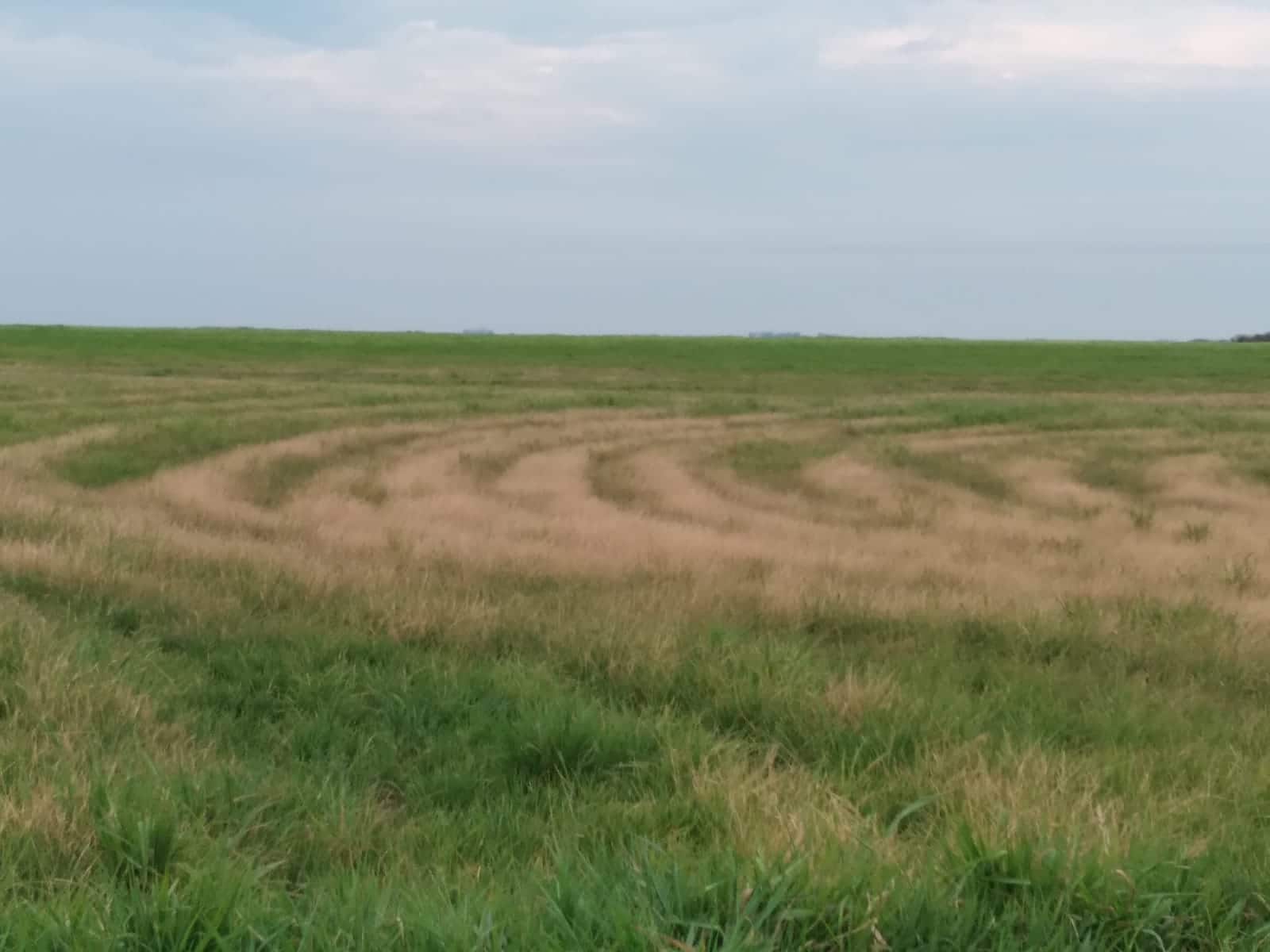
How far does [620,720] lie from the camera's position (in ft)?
16.6

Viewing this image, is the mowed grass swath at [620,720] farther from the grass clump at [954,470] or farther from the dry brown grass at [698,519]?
the grass clump at [954,470]

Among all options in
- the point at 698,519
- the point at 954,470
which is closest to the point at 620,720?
the point at 698,519

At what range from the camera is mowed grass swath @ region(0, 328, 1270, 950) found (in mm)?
3074

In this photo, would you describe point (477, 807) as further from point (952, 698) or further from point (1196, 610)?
point (1196, 610)

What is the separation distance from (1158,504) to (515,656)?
40.7 ft

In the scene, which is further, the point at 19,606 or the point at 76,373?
the point at 76,373

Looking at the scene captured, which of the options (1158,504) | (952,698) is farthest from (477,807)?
(1158,504)

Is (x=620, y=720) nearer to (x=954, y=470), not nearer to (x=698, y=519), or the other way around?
(x=698, y=519)

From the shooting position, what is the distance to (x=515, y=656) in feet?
20.7

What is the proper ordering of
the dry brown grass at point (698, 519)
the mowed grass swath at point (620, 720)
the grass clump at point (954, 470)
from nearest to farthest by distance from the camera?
the mowed grass swath at point (620, 720)
the dry brown grass at point (698, 519)
the grass clump at point (954, 470)

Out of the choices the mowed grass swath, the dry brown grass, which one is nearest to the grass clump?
the dry brown grass

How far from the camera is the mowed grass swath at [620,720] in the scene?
3074 mm

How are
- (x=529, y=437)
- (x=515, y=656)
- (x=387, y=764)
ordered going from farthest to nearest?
(x=529, y=437) < (x=515, y=656) < (x=387, y=764)

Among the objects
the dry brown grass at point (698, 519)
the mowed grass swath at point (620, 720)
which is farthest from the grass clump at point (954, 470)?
the mowed grass swath at point (620, 720)
